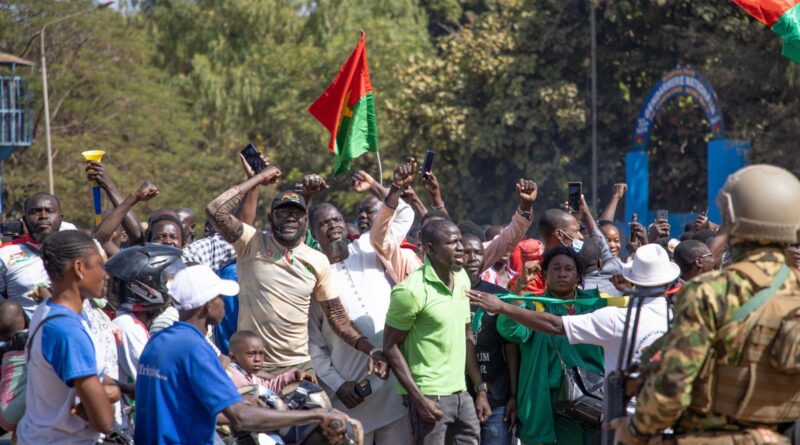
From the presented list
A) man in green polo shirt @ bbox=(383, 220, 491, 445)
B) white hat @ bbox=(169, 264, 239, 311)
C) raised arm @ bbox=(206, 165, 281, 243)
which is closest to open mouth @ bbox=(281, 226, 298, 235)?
raised arm @ bbox=(206, 165, 281, 243)

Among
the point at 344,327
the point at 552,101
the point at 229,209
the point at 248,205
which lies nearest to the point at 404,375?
the point at 344,327

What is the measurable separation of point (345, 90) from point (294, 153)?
936 inches

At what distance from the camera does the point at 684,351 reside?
12.8 feet

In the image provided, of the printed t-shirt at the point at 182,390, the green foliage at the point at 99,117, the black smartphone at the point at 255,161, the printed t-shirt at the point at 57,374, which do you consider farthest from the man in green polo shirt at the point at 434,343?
the green foliage at the point at 99,117

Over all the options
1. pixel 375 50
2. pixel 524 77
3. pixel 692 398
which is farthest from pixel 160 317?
pixel 375 50

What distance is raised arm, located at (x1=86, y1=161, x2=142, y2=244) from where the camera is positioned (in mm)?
7914

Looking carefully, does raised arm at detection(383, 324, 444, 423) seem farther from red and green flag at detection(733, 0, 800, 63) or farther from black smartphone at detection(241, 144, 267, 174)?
red and green flag at detection(733, 0, 800, 63)

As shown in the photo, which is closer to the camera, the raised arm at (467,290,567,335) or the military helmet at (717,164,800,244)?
the military helmet at (717,164,800,244)

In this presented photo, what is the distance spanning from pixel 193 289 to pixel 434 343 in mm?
2307

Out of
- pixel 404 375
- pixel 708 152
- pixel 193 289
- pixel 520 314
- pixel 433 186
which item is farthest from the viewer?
pixel 708 152

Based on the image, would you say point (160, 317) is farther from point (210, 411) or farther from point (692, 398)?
point (692, 398)

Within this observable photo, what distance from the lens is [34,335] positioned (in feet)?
15.0

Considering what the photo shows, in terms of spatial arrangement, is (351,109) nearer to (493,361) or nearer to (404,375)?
(493,361)

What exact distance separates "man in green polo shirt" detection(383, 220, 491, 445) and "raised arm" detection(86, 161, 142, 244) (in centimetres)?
237
